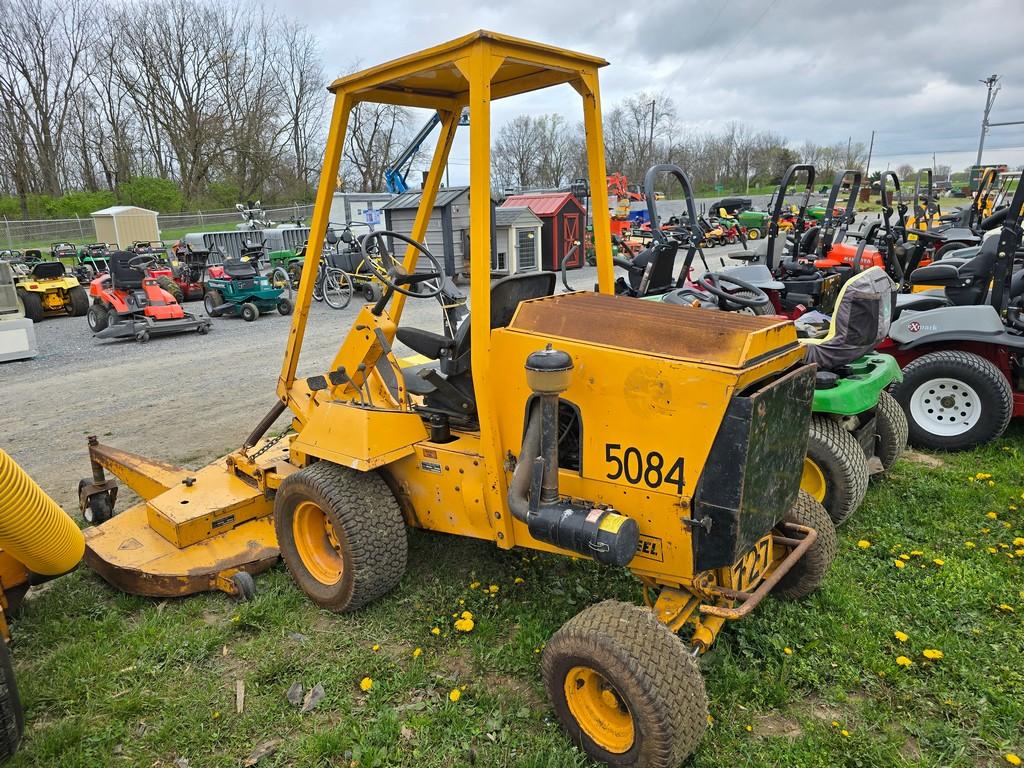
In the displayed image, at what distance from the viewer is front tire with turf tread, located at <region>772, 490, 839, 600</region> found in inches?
128

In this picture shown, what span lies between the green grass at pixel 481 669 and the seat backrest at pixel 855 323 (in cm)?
112

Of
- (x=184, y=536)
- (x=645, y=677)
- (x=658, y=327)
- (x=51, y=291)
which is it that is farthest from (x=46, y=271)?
(x=645, y=677)

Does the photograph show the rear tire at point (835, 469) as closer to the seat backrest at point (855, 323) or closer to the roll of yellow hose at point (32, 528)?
the seat backrest at point (855, 323)

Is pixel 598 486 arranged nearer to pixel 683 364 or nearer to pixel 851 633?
pixel 683 364

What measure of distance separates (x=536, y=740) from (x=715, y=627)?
2.61 feet

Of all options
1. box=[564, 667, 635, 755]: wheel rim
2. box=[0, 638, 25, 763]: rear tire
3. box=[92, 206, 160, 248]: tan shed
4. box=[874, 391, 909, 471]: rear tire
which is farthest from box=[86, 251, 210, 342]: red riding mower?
box=[92, 206, 160, 248]: tan shed

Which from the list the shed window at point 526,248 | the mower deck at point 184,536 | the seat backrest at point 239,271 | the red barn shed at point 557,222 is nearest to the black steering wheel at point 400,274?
the mower deck at point 184,536

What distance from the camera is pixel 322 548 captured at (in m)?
3.61

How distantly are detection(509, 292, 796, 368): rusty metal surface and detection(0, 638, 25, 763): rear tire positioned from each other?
220cm

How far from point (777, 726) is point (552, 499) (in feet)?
4.11

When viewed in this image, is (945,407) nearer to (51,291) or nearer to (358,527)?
(358,527)

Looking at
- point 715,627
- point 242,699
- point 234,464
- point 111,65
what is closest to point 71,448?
point 234,464

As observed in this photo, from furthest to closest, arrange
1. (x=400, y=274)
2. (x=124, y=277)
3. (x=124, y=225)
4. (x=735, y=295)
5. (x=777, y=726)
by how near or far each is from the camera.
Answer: (x=124, y=225) < (x=124, y=277) < (x=735, y=295) < (x=400, y=274) < (x=777, y=726)

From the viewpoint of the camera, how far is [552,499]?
2570 mm
